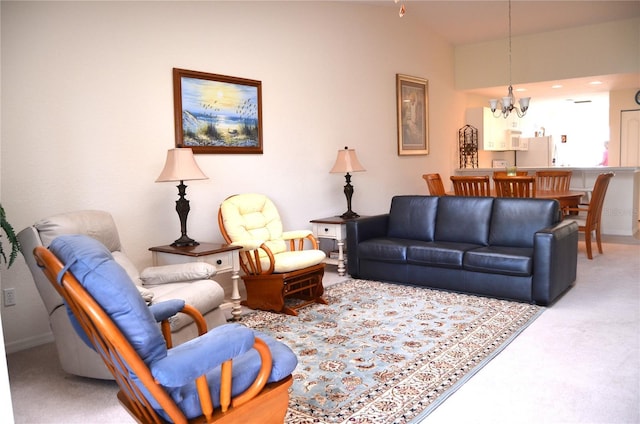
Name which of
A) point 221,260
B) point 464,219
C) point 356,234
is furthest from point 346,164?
point 221,260

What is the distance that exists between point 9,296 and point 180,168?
1.45 meters

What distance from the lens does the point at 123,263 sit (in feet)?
10.7

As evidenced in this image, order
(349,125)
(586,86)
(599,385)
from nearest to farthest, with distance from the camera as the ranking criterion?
(599,385)
(349,125)
(586,86)

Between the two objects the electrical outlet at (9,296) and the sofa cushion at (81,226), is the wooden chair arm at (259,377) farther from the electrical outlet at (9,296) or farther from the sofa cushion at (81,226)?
the electrical outlet at (9,296)

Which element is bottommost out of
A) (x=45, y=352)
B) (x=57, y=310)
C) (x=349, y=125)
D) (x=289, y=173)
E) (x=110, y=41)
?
(x=45, y=352)

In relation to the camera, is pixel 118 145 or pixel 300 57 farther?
pixel 300 57

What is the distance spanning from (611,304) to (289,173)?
3219 millimetres

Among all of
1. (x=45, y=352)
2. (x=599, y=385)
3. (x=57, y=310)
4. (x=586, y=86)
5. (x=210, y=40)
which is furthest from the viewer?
(x=586, y=86)

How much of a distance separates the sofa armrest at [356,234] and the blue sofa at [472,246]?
0.03 ft

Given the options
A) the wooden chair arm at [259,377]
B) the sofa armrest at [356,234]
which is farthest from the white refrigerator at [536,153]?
the wooden chair arm at [259,377]

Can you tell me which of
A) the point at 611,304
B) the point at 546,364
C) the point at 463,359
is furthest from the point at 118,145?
the point at 611,304

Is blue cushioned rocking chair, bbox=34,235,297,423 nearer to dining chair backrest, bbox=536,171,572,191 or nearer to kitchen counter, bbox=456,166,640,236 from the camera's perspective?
dining chair backrest, bbox=536,171,572,191

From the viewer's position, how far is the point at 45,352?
3447 millimetres

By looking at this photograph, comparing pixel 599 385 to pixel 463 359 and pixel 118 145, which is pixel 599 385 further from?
pixel 118 145
